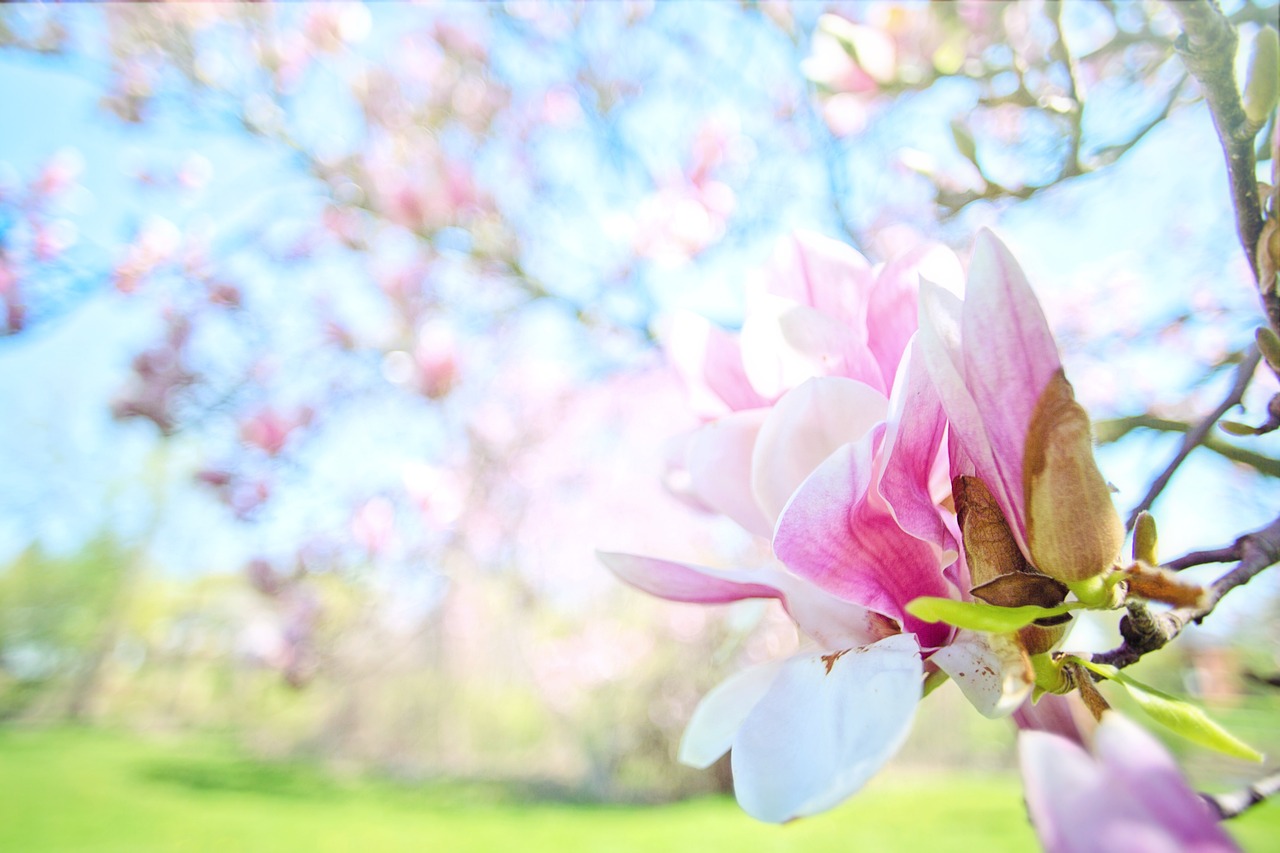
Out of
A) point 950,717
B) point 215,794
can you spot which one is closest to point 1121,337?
point 950,717

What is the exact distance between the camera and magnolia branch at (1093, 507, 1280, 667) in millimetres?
207

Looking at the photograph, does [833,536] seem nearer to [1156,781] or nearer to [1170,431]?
[1156,781]

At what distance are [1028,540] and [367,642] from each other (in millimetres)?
2785

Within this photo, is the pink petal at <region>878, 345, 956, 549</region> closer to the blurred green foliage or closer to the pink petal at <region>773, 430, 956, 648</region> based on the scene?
the pink petal at <region>773, 430, 956, 648</region>

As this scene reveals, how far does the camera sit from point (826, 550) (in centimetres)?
22

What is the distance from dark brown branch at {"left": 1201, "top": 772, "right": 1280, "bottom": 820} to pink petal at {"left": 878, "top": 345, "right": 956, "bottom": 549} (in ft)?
0.34

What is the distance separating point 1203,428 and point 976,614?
0.19 m

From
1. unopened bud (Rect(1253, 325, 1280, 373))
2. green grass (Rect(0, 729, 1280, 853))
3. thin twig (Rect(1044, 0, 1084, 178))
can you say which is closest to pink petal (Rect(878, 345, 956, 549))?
unopened bud (Rect(1253, 325, 1280, 373))

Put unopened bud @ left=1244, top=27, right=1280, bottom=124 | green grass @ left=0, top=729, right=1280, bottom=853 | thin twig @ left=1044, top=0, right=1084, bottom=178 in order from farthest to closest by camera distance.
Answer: green grass @ left=0, top=729, right=1280, bottom=853, thin twig @ left=1044, top=0, right=1084, bottom=178, unopened bud @ left=1244, top=27, right=1280, bottom=124

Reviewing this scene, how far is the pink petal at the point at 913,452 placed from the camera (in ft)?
0.68

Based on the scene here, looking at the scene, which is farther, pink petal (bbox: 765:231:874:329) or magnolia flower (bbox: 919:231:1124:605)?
pink petal (bbox: 765:231:874:329)

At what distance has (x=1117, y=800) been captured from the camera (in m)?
0.15

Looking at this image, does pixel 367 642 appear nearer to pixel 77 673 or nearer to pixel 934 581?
pixel 934 581

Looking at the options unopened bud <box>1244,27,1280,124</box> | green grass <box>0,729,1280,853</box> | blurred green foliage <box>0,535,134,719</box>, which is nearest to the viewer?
unopened bud <box>1244,27,1280,124</box>
